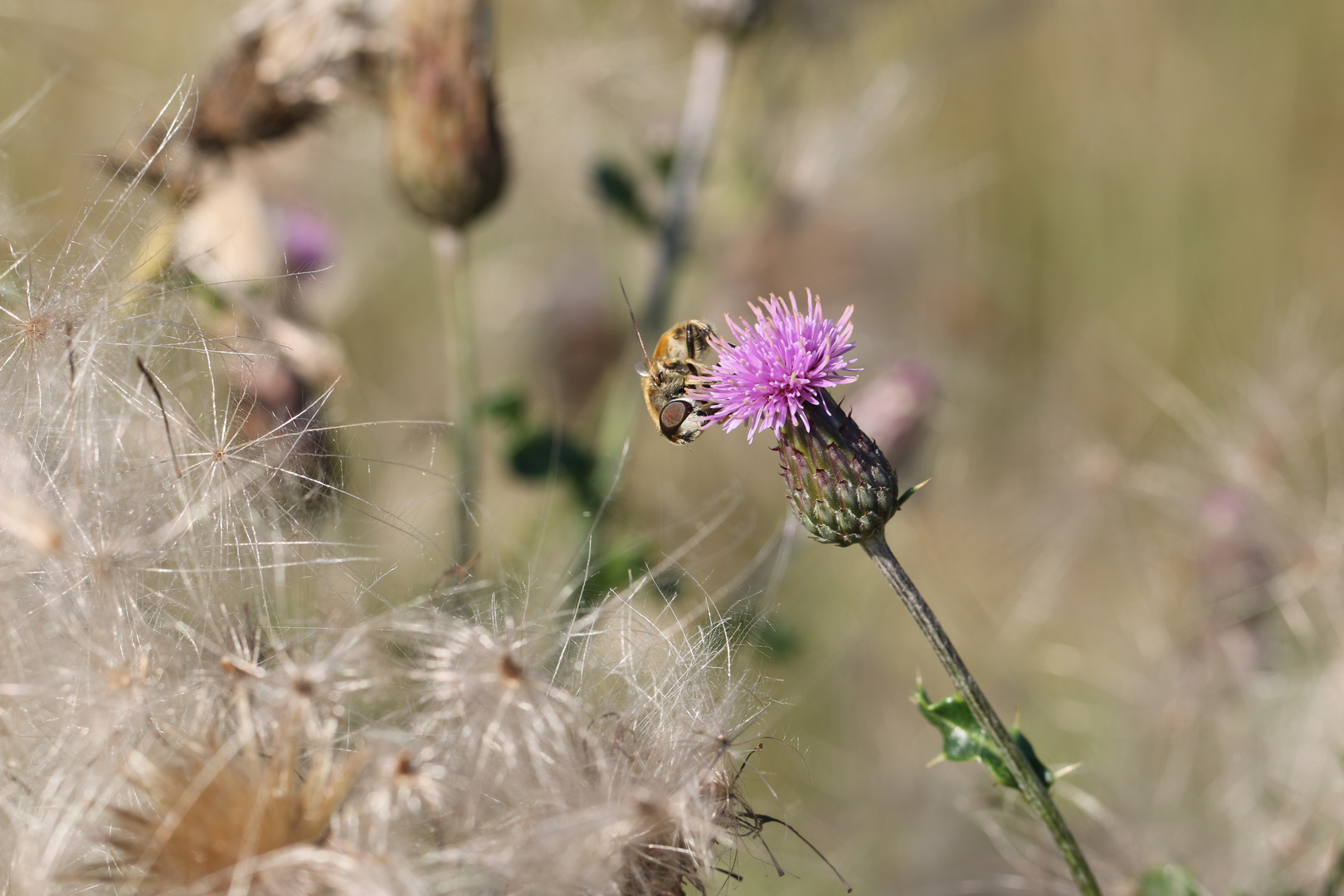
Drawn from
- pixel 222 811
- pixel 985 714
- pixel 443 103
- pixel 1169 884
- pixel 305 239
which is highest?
pixel 305 239

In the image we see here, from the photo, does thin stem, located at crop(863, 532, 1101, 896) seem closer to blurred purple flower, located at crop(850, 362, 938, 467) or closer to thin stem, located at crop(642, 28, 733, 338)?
thin stem, located at crop(642, 28, 733, 338)

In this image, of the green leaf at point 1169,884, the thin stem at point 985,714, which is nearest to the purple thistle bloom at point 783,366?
the thin stem at point 985,714

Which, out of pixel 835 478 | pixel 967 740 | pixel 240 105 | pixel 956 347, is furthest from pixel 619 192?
pixel 956 347

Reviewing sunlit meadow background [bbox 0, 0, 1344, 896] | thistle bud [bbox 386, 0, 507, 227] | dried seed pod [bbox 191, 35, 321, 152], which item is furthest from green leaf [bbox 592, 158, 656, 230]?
dried seed pod [bbox 191, 35, 321, 152]

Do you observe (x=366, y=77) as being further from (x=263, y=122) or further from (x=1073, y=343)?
(x=1073, y=343)

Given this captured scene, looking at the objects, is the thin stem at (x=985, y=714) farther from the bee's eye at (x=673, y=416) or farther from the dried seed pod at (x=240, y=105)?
the dried seed pod at (x=240, y=105)

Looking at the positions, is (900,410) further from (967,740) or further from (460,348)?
(967,740)
